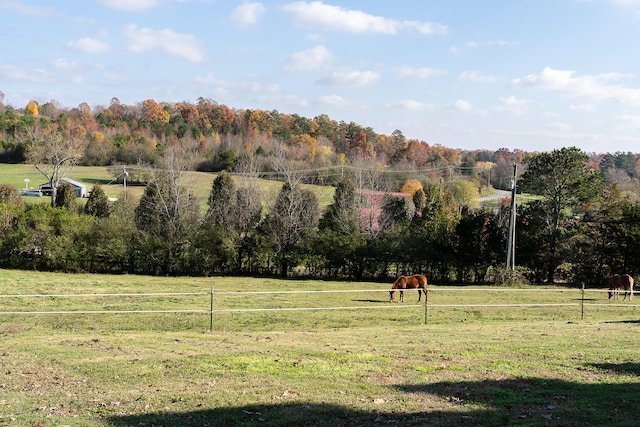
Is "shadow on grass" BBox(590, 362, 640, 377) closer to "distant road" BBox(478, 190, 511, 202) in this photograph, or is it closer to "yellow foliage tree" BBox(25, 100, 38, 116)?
"distant road" BBox(478, 190, 511, 202)

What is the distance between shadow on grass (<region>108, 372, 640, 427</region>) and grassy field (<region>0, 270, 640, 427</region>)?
3 centimetres

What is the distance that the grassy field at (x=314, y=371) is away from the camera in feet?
22.7

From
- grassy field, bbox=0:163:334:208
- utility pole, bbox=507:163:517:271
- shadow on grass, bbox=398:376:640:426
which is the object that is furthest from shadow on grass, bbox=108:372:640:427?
grassy field, bbox=0:163:334:208

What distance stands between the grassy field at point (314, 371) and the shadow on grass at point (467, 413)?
3 cm

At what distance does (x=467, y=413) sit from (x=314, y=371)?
298cm

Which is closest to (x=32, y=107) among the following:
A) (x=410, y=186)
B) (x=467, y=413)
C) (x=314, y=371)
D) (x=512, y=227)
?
(x=410, y=186)

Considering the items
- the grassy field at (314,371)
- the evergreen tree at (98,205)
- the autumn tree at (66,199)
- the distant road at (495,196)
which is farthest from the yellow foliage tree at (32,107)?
the grassy field at (314,371)

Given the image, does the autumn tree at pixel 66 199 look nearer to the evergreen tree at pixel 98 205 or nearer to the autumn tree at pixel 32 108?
the evergreen tree at pixel 98 205

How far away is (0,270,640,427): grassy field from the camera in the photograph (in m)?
6.91

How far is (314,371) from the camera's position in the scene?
9156 mm

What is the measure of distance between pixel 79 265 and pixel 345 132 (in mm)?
77555

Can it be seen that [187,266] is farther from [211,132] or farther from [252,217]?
[211,132]

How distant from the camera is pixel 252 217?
41500 mm

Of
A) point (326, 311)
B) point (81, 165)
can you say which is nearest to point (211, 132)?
point (81, 165)
